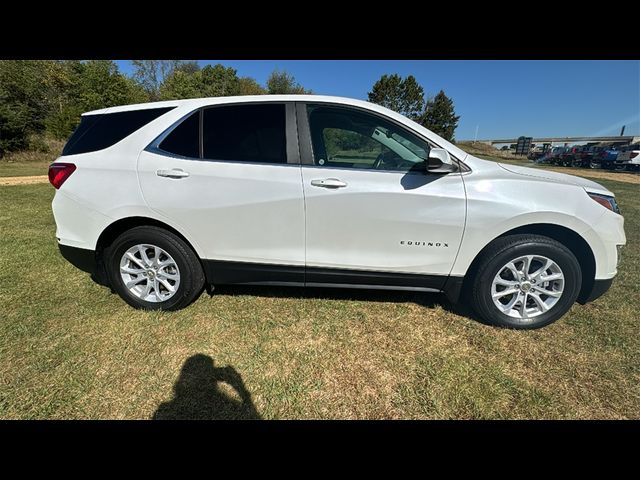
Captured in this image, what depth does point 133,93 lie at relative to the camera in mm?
26859

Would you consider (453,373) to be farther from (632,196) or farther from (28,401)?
(632,196)

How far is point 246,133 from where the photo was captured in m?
2.54

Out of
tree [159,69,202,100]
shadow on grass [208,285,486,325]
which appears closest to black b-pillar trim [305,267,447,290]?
shadow on grass [208,285,486,325]

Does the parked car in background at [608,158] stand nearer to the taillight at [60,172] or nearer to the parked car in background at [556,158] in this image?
the parked car in background at [556,158]

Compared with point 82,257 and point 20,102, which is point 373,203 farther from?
point 20,102

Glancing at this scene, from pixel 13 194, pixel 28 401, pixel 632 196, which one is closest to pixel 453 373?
pixel 28 401

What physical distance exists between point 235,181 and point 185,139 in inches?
23.4

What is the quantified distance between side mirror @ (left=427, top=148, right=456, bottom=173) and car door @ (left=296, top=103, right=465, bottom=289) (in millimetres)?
77

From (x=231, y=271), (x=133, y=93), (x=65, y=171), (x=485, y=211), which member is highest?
(x=133, y=93)

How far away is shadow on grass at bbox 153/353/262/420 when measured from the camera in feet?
6.03

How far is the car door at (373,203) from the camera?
93.4 inches
